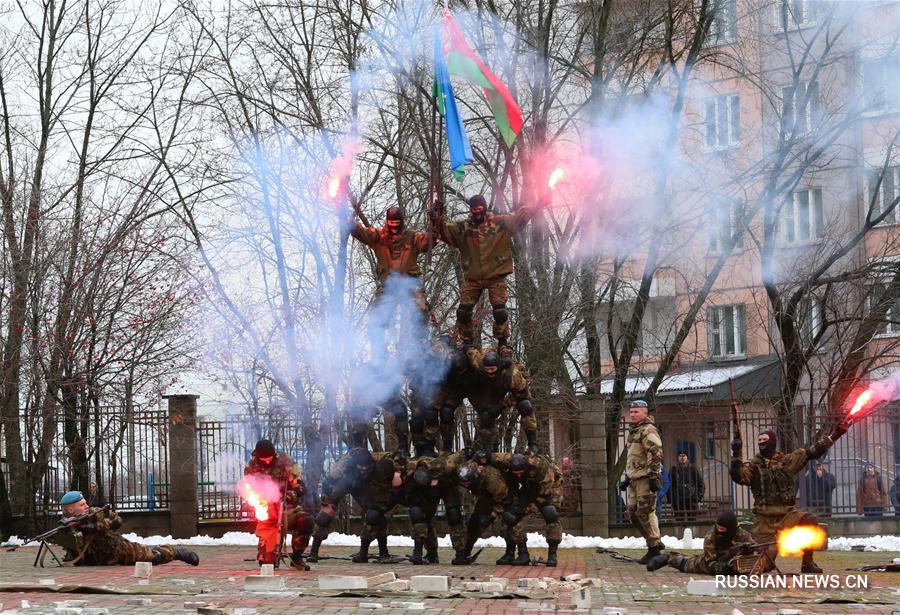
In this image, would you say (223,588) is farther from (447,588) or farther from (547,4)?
(547,4)

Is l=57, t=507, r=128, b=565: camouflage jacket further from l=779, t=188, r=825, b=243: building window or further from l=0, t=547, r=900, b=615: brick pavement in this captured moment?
l=779, t=188, r=825, b=243: building window

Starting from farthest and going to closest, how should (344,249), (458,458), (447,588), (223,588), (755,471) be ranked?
(344,249) → (458,458) → (755,471) → (223,588) → (447,588)

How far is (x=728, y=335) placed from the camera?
30844 millimetres

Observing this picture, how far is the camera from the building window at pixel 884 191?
25.4 meters

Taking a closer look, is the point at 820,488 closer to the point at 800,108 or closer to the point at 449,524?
the point at 800,108

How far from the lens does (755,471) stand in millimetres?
15172

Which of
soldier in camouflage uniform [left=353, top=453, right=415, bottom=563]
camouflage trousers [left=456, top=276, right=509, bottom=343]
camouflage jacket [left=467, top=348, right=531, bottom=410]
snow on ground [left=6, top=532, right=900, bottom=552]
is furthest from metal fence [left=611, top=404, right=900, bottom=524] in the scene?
soldier in camouflage uniform [left=353, top=453, right=415, bottom=563]

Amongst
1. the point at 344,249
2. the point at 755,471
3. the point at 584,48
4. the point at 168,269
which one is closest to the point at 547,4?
the point at 584,48

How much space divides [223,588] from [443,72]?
710 centimetres

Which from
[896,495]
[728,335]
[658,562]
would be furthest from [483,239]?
[728,335]

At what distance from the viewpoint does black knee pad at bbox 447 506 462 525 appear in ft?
54.6

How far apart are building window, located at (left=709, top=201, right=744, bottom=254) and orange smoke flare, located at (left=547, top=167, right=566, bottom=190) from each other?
788cm

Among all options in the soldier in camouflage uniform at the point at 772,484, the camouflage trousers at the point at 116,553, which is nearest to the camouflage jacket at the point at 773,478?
the soldier in camouflage uniform at the point at 772,484

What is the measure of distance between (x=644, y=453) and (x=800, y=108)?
381 inches
